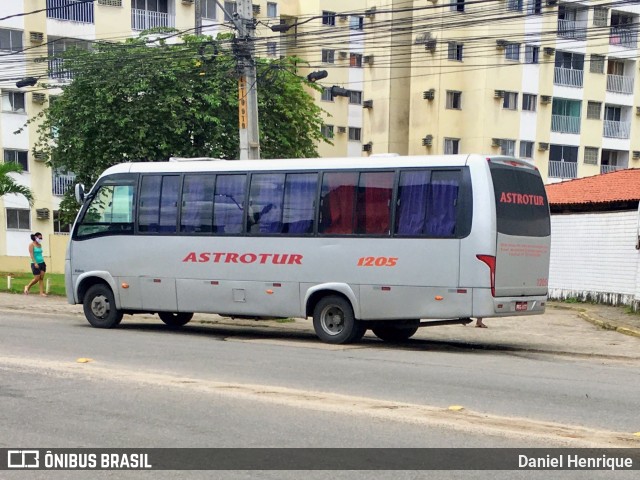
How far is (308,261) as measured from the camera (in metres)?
16.8

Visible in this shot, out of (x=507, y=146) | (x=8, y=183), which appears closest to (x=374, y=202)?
(x=8, y=183)

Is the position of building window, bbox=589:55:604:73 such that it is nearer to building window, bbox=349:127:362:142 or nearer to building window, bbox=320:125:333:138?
building window, bbox=320:125:333:138

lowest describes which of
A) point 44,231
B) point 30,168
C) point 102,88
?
point 44,231

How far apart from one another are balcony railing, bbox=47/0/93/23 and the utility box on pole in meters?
30.1

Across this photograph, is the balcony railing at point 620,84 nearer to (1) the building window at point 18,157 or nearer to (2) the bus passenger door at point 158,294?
(1) the building window at point 18,157

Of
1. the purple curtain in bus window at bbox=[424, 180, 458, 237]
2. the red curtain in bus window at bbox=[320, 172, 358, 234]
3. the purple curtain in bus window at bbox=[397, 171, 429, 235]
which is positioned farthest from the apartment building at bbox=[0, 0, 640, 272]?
the purple curtain in bus window at bbox=[424, 180, 458, 237]

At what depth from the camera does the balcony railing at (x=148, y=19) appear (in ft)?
171

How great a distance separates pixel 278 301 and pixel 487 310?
383 cm

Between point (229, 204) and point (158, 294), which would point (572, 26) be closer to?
point (229, 204)

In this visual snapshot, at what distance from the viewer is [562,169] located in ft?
183

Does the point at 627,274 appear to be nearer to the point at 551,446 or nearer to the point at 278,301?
the point at 278,301

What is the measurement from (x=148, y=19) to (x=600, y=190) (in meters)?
30.7

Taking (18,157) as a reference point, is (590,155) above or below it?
above

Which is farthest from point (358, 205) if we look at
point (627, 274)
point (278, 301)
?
point (627, 274)
